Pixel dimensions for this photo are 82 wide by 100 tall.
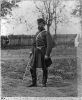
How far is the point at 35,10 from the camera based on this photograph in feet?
21.3

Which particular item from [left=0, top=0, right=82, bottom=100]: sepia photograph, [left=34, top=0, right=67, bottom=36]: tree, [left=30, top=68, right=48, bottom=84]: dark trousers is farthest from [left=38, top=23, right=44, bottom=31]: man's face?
[left=30, top=68, right=48, bottom=84]: dark trousers

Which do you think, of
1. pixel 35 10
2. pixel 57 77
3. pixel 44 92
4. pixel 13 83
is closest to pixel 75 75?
pixel 57 77

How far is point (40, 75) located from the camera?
5895 millimetres

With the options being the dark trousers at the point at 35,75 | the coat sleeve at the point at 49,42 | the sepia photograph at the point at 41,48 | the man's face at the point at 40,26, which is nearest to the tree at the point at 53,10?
the sepia photograph at the point at 41,48

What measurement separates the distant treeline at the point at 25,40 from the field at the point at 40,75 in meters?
0.17

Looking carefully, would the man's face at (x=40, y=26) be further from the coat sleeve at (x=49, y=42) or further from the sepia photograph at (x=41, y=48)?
the coat sleeve at (x=49, y=42)

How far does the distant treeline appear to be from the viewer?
6246 mm

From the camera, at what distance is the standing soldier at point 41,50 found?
5773mm

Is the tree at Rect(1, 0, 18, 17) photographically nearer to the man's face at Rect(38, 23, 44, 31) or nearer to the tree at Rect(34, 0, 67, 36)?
the tree at Rect(34, 0, 67, 36)

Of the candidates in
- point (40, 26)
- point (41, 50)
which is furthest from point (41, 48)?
point (40, 26)

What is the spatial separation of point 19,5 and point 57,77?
7.10 feet

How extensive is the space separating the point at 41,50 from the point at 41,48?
0.05 meters

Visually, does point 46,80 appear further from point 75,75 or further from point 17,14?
point 17,14

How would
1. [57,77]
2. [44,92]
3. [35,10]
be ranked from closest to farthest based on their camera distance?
[44,92]
[57,77]
[35,10]
